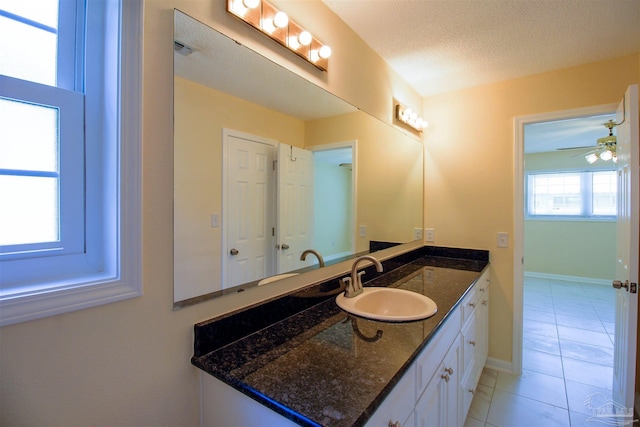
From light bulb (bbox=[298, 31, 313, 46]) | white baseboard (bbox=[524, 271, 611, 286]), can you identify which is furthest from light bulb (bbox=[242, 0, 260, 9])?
white baseboard (bbox=[524, 271, 611, 286])

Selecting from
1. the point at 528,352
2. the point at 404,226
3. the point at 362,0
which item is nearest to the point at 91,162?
the point at 362,0

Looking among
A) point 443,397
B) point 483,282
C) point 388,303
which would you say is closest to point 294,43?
point 388,303

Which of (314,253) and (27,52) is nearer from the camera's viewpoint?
(27,52)

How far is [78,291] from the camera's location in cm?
68

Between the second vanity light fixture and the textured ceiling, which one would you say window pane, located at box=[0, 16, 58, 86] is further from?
the textured ceiling

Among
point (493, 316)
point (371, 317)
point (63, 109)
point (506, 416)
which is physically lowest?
point (506, 416)

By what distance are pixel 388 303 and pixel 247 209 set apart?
0.92 meters

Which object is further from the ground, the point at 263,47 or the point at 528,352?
the point at 263,47

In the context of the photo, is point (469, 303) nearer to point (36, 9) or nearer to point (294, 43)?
point (294, 43)

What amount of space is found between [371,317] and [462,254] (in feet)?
5.57

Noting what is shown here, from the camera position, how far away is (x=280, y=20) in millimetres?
1175

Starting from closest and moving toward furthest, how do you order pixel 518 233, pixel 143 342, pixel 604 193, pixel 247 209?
1. pixel 143 342
2. pixel 247 209
3. pixel 518 233
4. pixel 604 193

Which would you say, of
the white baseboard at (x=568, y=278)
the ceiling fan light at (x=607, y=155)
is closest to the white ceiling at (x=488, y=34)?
the ceiling fan light at (x=607, y=155)

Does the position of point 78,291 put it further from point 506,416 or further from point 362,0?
point 506,416
